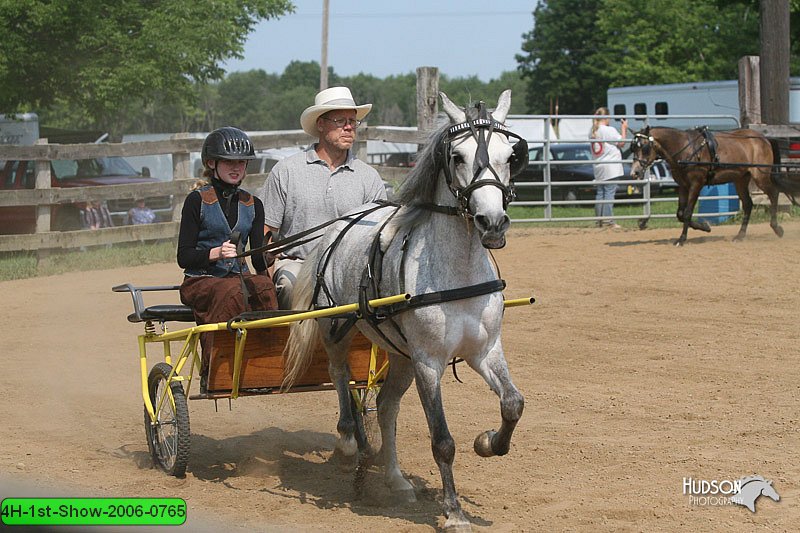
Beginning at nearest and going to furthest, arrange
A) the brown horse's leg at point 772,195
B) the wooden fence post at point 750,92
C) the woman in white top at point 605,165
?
the brown horse's leg at point 772,195, the woman in white top at point 605,165, the wooden fence post at point 750,92

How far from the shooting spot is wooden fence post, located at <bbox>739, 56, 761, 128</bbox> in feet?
62.1

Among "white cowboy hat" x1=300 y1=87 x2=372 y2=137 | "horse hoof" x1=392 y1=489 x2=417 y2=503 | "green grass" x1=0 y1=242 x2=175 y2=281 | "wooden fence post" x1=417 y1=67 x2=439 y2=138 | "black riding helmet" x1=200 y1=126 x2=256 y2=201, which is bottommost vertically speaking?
"horse hoof" x1=392 y1=489 x2=417 y2=503

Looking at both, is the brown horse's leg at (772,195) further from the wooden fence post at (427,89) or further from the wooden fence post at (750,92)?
the wooden fence post at (427,89)

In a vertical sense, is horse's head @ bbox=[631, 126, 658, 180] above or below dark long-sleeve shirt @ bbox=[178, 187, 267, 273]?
above

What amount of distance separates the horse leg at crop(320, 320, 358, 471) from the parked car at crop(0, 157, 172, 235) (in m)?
11.1

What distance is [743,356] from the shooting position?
8.19 m

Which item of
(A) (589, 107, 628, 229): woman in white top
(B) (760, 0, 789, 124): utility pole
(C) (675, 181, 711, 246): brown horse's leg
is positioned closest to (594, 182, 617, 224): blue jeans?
(A) (589, 107, 628, 229): woman in white top

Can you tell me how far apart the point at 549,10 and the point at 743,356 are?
62304mm

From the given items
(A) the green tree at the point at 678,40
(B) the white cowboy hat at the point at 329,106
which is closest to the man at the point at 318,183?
(B) the white cowboy hat at the point at 329,106

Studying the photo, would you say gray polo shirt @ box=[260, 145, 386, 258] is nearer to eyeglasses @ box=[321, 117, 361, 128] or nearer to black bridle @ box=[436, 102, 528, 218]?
eyeglasses @ box=[321, 117, 361, 128]

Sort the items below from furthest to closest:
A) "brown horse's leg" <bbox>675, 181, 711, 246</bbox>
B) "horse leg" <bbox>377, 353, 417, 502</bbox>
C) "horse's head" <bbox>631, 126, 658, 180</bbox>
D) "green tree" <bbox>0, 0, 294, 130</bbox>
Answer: "green tree" <bbox>0, 0, 294, 130</bbox> → "horse's head" <bbox>631, 126, 658, 180</bbox> → "brown horse's leg" <bbox>675, 181, 711, 246</bbox> → "horse leg" <bbox>377, 353, 417, 502</bbox>

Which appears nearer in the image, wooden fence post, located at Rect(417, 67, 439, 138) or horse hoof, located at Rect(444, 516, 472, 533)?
horse hoof, located at Rect(444, 516, 472, 533)

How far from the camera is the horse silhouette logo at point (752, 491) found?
4.76 meters

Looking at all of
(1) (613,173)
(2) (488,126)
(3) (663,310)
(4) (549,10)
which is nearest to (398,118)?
(4) (549,10)
